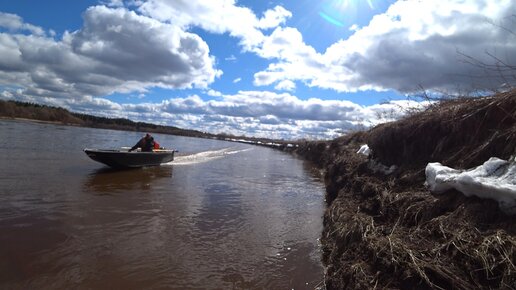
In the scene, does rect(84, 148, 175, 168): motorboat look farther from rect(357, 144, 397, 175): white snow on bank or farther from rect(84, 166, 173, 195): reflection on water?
→ rect(357, 144, 397, 175): white snow on bank

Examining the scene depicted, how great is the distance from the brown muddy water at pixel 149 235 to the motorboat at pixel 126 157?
2.55 meters

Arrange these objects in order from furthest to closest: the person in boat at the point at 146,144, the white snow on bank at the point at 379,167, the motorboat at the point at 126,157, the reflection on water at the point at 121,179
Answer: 1. the person in boat at the point at 146,144
2. the motorboat at the point at 126,157
3. the reflection on water at the point at 121,179
4. the white snow on bank at the point at 379,167

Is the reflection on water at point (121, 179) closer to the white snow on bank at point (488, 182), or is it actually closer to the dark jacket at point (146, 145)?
the dark jacket at point (146, 145)

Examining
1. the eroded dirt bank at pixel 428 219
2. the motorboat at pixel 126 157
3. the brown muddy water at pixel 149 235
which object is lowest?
the brown muddy water at pixel 149 235

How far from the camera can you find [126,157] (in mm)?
18297

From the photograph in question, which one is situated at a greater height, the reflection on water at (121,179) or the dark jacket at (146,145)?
the dark jacket at (146,145)

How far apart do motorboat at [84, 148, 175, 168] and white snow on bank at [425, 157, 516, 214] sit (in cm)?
1472

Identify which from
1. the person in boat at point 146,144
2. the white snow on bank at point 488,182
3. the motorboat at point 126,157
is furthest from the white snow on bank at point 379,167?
the person in boat at point 146,144

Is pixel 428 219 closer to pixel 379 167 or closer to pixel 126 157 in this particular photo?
pixel 379 167

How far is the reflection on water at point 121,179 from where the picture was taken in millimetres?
12808

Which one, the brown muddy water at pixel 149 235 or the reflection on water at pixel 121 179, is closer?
the brown muddy water at pixel 149 235

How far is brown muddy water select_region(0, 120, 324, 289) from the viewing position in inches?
226

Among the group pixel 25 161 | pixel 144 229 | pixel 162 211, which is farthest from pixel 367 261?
pixel 25 161

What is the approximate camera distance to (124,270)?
5871 millimetres
